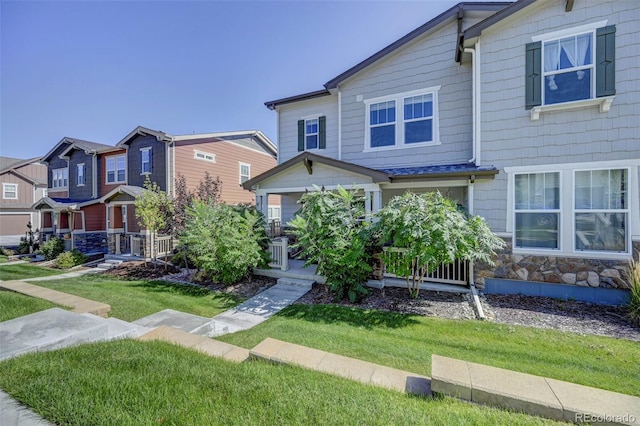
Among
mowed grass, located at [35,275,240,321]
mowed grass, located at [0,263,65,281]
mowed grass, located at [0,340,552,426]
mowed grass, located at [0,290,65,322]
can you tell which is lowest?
mowed grass, located at [0,263,65,281]

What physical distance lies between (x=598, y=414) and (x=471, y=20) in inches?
438

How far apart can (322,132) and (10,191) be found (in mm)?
33448

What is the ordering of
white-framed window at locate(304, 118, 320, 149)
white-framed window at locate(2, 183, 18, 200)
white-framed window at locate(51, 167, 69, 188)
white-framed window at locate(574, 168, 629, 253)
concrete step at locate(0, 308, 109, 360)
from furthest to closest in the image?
1. white-framed window at locate(2, 183, 18, 200)
2. white-framed window at locate(51, 167, 69, 188)
3. white-framed window at locate(304, 118, 320, 149)
4. white-framed window at locate(574, 168, 629, 253)
5. concrete step at locate(0, 308, 109, 360)

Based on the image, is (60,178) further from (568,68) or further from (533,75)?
(568,68)

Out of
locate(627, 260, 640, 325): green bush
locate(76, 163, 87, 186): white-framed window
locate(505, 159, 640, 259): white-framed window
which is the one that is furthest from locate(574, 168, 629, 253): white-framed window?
locate(76, 163, 87, 186): white-framed window

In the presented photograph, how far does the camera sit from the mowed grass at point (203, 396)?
91.6 inches

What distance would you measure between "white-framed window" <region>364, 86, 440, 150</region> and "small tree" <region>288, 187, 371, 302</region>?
3692 mm

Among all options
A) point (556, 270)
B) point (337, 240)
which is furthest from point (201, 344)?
point (556, 270)

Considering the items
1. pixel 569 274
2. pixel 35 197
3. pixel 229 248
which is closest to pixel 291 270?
pixel 229 248

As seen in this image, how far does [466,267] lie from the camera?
768cm

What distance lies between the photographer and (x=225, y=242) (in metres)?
8.70

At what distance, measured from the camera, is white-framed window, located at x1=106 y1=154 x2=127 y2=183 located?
17500 mm

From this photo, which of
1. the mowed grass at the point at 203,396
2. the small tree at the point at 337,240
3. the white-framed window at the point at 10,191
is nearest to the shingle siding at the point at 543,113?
the small tree at the point at 337,240

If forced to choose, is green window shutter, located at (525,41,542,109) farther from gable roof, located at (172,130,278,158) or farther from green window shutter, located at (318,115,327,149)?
gable roof, located at (172,130,278,158)
